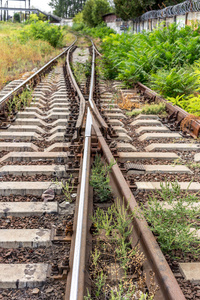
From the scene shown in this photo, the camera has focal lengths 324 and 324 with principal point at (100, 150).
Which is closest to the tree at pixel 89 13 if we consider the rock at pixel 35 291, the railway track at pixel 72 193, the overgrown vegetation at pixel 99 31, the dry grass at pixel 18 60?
the overgrown vegetation at pixel 99 31

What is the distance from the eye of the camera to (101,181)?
304 cm

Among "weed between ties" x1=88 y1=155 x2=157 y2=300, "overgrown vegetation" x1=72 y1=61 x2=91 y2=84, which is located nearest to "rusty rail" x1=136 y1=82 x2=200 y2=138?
"weed between ties" x1=88 y1=155 x2=157 y2=300

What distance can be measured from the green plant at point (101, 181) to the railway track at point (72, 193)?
49 millimetres

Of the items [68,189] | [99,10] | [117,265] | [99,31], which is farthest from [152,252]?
[99,10]

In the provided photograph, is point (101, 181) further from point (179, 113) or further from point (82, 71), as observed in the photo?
point (82, 71)

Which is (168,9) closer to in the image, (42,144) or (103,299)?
(42,144)

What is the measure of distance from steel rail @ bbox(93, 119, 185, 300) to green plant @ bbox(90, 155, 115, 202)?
0.09 m

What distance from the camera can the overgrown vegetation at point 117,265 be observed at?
183 centimetres

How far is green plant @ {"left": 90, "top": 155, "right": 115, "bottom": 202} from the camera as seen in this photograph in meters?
2.93

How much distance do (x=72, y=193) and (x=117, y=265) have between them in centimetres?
104

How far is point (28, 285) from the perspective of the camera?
1.98 meters

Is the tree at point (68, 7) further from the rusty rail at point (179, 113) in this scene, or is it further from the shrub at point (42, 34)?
the rusty rail at point (179, 113)

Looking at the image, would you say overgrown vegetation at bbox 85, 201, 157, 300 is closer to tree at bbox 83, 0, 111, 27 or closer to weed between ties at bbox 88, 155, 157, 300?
weed between ties at bbox 88, 155, 157, 300

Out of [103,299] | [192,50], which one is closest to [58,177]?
[103,299]
